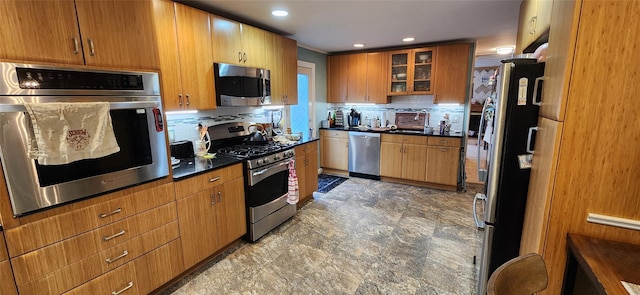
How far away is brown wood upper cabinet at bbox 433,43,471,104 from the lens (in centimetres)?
407

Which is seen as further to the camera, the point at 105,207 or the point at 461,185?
the point at 461,185

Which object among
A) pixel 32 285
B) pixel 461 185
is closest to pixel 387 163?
pixel 461 185

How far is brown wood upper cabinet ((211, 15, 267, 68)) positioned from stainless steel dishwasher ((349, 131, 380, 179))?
2249 millimetres

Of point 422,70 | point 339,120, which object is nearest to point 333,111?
point 339,120

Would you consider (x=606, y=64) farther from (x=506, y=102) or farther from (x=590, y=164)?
(x=506, y=102)

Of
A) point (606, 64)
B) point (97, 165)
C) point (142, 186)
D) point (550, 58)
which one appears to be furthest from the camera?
point (142, 186)

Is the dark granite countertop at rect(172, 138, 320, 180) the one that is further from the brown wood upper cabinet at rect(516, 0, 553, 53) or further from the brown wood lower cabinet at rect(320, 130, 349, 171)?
the brown wood lower cabinet at rect(320, 130, 349, 171)

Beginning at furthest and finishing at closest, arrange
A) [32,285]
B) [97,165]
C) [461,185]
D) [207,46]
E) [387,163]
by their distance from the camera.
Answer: [387,163], [461,185], [207,46], [97,165], [32,285]

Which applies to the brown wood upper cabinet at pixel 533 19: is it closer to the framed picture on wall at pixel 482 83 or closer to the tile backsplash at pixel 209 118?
the tile backsplash at pixel 209 118

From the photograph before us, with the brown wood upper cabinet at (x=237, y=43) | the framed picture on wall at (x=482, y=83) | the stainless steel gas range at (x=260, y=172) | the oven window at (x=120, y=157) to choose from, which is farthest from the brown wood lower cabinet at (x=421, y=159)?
the framed picture on wall at (x=482, y=83)

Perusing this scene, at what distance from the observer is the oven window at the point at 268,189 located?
8.95ft

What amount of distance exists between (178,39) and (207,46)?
0.92 feet

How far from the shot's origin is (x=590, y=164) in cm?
108

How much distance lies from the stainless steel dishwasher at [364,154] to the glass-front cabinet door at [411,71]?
85 centimetres
